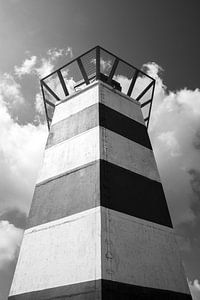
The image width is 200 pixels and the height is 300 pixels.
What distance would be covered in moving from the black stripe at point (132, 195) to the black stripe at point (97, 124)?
97.1 inches

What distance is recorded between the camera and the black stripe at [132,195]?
8.37 meters

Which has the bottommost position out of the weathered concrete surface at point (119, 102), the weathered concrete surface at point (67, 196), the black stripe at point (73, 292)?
the black stripe at point (73, 292)

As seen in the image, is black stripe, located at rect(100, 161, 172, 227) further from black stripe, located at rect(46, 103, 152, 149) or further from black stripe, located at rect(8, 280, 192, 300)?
black stripe, located at rect(46, 103, 152, 149)

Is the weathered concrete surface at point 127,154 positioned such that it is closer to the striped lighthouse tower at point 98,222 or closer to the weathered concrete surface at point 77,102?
the striped lighthouse tower at point 98,222

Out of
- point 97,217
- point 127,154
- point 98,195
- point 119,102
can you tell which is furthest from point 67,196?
point 119,102

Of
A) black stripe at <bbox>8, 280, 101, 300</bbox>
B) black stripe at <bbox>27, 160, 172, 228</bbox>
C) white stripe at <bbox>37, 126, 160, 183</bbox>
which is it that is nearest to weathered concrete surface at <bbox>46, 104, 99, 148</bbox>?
white stripe at <bbox>37, 126, 160, 183</bbox>

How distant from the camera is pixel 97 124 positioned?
1086 cm

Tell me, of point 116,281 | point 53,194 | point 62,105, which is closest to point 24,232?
point 53,194

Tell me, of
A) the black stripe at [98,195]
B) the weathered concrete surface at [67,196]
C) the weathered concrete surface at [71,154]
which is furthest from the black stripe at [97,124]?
the weathered concrete surface at [67,196]

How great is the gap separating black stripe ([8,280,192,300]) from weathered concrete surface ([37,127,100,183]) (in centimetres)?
440

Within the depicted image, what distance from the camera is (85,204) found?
8.14 m

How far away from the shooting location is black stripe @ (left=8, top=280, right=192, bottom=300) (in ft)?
20.1

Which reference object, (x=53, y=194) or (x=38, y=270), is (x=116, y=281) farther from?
(x=53, y=194)

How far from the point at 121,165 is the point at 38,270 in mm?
4816
